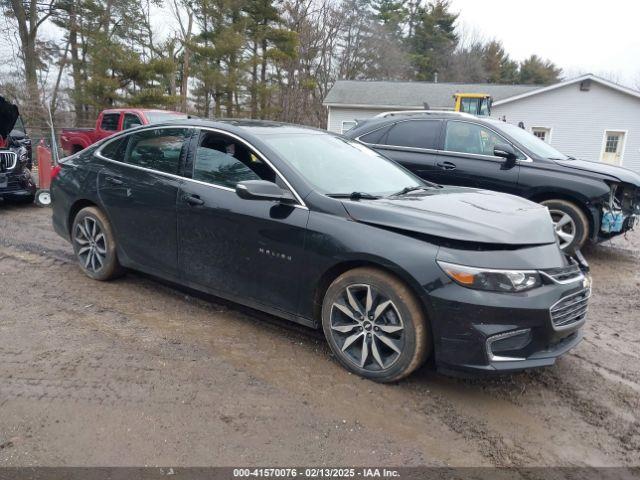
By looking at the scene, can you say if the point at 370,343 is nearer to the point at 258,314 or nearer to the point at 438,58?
the point at 258,314

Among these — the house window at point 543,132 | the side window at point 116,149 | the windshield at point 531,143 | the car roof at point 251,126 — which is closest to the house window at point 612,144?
the house window at point 543,132

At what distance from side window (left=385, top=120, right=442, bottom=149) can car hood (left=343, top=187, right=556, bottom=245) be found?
3635mm

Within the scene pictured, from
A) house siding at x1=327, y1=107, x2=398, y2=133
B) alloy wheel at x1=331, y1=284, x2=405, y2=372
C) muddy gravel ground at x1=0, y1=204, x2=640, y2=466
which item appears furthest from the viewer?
house siding at x1=327, y1=107, x2=398, y2=133

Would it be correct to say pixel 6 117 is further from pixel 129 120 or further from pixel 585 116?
pixel 585 116

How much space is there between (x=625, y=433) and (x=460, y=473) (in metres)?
1.11

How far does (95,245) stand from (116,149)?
97 cm

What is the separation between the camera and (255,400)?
296cm

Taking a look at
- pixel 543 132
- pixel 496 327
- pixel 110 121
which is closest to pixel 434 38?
pixel 543 132

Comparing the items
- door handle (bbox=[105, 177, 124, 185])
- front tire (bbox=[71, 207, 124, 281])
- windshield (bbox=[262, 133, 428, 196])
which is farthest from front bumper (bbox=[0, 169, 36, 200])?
windshield (bbox=[262, 133, 428, 196])

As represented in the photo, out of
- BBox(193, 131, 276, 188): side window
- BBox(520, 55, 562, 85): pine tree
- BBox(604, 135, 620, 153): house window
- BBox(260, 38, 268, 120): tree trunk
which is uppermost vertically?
BBox(520, 55, 562, 85): pine tree

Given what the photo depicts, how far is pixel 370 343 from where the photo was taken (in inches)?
124

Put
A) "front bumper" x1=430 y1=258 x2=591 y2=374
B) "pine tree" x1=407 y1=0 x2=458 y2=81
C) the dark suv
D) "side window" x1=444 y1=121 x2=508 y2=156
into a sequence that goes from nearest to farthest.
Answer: "front bumper" x1=430 y1=258 x2=591 y2=374, the dark suv, "side window" x1=444 y1=121 x2=508 y2=156, "pine tree" x1=407 y1=0 x2=458 y2=81

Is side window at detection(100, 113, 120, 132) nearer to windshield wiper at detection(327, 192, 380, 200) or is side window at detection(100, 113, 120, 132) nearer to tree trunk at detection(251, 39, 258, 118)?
windshield wiper at detection(327, 192, 380, 200)

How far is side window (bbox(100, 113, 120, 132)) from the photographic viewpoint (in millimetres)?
12821
